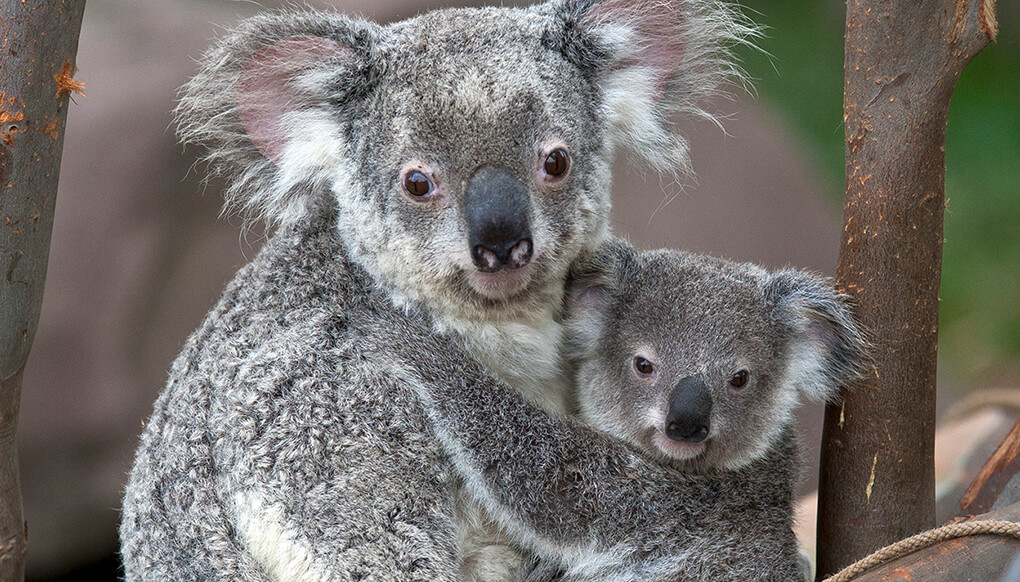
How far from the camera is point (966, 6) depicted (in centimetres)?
184

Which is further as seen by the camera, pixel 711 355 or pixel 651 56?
pixel 651 56

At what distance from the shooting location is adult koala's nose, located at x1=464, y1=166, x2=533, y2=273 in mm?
1816

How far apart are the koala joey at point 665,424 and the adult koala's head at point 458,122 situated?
0.67 feet

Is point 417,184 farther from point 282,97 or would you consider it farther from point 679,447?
point 679,447

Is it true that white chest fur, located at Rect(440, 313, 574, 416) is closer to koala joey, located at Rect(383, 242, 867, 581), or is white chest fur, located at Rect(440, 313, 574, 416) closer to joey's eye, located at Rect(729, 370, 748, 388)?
koala joey, located at Rect(383, 242, 867, 581)

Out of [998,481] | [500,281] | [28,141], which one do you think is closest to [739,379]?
[500,281]

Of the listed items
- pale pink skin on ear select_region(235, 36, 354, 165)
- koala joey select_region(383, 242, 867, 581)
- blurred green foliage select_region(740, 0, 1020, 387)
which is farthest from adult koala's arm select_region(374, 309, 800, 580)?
blurred green foliage select_region(740, 0, 1020, 387)

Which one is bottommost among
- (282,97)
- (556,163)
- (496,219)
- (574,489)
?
(574,489)

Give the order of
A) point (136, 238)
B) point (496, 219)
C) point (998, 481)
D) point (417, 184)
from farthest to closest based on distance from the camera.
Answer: point (136, 238) → point (998, 481) → point (417, 184) → point (496, 219)

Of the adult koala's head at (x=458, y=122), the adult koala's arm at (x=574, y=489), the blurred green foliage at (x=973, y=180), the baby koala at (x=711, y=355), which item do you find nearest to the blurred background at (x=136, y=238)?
the blurred green foliage at (x=973, y=180)

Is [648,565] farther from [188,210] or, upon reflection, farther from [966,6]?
[188,210]

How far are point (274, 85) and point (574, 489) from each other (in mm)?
1119

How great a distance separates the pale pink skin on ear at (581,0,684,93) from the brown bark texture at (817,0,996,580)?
1.32 ft

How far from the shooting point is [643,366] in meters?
2.17
